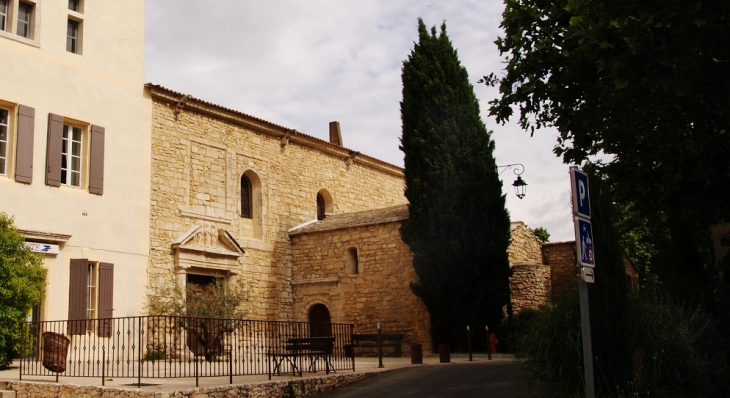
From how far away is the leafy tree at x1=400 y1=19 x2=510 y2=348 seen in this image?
19.3 m

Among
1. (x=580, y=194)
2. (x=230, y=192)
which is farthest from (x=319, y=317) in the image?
(x=580, y=194)

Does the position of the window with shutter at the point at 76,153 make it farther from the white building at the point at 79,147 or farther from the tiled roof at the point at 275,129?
the tiled roof at the point at 275,129

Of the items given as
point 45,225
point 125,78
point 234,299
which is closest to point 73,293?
point 45,225

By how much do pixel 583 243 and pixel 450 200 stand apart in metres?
13.6

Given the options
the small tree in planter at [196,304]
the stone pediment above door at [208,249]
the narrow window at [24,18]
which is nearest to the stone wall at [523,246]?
the stone pediment above door at [208,249]

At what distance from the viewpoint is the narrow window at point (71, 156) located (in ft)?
54.7

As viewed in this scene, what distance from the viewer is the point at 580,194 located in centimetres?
650

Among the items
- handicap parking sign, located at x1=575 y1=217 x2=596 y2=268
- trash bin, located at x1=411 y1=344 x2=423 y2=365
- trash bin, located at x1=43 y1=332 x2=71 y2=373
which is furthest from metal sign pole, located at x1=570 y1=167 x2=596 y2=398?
trash bin, located at x1=411 y1=344 x2=423 y2=365

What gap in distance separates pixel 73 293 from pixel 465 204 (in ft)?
33.1

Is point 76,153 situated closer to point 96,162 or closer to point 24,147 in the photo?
point 96,162

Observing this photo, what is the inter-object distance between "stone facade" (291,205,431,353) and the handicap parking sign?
1384 centimetres

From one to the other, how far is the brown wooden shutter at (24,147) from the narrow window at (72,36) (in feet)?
7.56

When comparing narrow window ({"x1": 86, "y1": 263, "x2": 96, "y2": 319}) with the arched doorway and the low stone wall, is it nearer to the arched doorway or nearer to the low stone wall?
the low stone wall

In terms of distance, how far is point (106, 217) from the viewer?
680 inches
